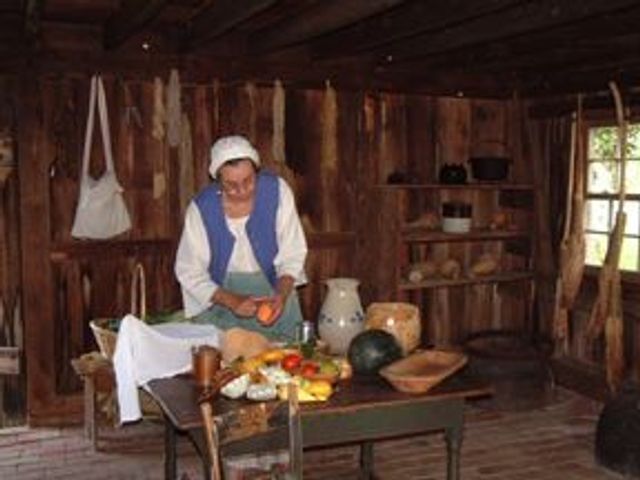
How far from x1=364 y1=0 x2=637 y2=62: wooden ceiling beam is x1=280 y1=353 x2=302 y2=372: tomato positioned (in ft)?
6.65

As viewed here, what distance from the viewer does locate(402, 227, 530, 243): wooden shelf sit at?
590 cm

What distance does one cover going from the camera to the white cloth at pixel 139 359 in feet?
9.80

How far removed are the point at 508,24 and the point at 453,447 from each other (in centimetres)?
222

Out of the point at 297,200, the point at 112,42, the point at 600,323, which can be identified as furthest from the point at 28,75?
the point at 600,323

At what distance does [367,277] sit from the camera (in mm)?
6004

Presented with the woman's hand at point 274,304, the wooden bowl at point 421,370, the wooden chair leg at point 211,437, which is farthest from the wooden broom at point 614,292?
the wooden chair leg at point 211,437

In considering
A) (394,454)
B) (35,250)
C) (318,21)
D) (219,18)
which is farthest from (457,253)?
(35,250)

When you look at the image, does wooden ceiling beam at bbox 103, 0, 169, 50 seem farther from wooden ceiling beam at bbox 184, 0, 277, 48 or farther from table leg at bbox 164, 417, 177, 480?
table leg at bbox 164, 417, 177, 480

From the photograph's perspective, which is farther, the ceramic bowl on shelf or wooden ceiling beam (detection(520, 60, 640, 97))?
the ceramic bowl on shelf

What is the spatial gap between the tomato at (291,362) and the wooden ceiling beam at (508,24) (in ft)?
6.65

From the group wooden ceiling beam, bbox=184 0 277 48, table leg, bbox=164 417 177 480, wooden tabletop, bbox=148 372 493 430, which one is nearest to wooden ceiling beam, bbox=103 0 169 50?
wooden ceiling beam, bbox=184 0 277 48

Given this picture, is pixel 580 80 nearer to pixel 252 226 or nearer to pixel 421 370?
pixel 252 226

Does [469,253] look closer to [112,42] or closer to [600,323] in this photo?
[600,323]

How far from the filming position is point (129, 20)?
4223 millimetres
